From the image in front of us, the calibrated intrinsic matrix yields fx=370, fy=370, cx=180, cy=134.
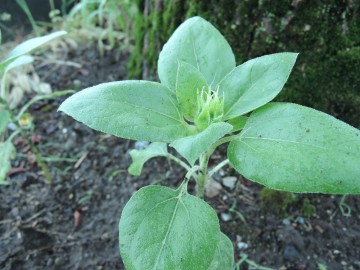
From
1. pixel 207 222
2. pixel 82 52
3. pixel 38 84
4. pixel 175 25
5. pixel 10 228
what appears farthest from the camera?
pixel 82 52

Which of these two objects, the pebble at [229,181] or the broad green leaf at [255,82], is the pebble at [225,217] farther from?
the broad green leaf at [255,82]

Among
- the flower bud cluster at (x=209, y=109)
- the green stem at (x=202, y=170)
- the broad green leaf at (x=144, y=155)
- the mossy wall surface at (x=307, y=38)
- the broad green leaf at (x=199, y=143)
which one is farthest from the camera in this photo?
the mossy wall surface at (x=307, y=38)

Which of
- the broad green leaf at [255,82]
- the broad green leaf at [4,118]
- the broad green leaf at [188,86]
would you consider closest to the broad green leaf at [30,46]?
the broad green leaf at [4,118]

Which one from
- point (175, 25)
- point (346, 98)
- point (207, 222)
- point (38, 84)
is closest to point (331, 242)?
point (346, 98)

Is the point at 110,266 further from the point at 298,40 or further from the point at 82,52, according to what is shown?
the point at 82,52

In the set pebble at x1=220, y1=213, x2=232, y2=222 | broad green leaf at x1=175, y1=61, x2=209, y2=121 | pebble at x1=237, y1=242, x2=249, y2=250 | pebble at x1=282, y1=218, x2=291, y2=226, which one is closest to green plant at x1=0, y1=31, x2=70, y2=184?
broad green leaf at x1=175, y1=61, x2=209, y2=121

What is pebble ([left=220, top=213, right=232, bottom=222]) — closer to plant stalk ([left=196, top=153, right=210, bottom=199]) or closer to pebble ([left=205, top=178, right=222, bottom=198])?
pebble ([left=205, top=178, right=222, bottom=198])
